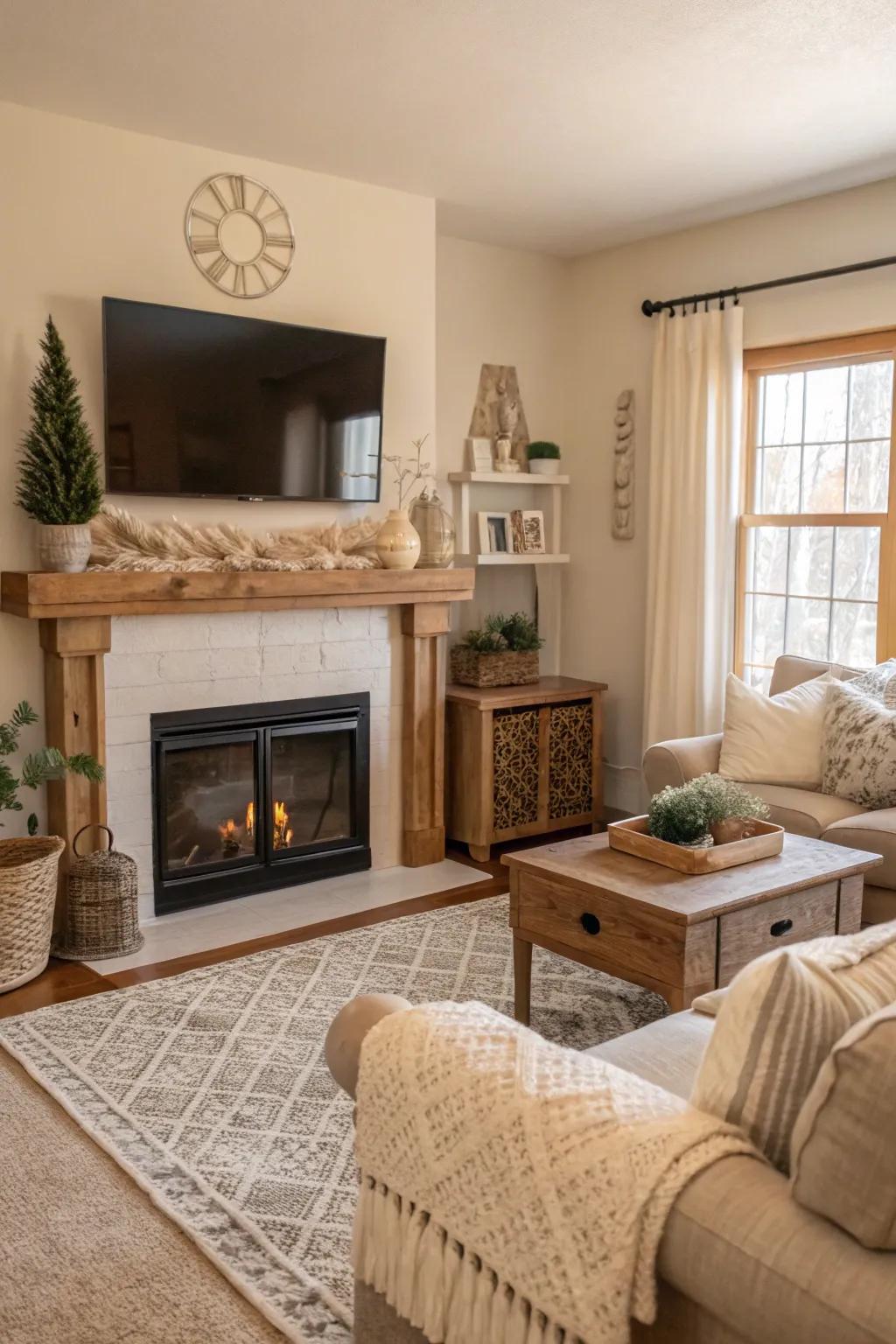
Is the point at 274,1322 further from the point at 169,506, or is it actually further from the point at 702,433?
the point at 702,433

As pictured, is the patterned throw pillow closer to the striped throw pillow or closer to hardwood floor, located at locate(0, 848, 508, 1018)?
A: hardwood floor, located at locate(0, 848, 508, 1018)

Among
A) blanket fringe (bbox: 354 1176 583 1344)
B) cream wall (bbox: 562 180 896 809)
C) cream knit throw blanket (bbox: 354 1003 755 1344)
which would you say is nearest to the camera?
cream knit throw blanket (bbox: 354 1003 755 1344)

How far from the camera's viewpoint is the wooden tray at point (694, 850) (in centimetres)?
285

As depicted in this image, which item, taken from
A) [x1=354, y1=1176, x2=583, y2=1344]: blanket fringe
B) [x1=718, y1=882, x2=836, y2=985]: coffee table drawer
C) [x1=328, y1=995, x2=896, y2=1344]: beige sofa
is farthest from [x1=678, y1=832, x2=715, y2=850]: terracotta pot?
[x1=328, y1=995, x2=896, y2=1344]: beige sofa

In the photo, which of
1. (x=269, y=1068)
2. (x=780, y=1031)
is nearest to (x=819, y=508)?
(x=269, y=1068)

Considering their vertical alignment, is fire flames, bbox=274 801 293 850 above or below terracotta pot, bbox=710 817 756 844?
below

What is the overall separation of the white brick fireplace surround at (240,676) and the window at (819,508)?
5.37ft

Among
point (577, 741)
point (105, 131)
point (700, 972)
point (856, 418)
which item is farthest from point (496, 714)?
point (105, 131)

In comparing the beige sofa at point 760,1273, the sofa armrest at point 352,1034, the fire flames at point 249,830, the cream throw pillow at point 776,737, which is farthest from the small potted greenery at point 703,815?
the fire flames at point 249,830

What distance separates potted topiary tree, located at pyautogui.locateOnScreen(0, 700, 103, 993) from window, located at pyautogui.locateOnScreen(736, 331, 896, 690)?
289cm

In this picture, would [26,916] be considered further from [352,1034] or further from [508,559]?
[508,559]

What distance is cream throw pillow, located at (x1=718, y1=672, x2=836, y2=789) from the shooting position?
13.2ft

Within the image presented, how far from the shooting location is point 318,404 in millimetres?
4262

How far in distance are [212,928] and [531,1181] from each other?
2.74 metres
